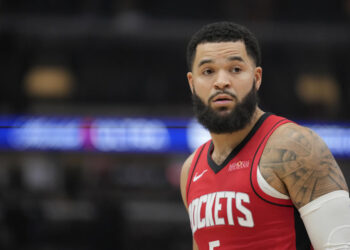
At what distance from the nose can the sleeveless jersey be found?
0.98 ft

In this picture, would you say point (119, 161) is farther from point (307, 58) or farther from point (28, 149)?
point (307, 58)

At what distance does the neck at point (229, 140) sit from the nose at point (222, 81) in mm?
269

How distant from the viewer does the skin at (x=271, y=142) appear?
2.55 metres

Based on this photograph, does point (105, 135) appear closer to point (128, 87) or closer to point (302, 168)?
point (128, 87)

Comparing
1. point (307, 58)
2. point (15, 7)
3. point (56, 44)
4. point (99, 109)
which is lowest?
point (99, 109)

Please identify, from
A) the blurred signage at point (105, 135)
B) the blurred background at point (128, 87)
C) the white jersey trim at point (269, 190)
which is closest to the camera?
the white jersey trim at point (269, 190)

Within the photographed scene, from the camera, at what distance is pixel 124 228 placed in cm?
1097

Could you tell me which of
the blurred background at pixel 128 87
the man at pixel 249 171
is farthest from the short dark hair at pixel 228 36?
the blurred background at pixel 128 87

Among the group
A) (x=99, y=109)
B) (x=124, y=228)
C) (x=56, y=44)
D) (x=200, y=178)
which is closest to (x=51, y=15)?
(x=56, y=44)

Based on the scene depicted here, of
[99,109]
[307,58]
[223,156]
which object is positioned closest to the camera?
[223,156]

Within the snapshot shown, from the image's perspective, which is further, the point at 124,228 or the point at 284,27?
the point at 284,27

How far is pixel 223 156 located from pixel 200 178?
0.18 metres

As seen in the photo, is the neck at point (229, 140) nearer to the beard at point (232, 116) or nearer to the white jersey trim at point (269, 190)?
the beard at point (232, 116)

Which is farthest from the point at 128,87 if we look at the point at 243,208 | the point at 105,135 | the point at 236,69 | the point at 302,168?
the point at 302,168
